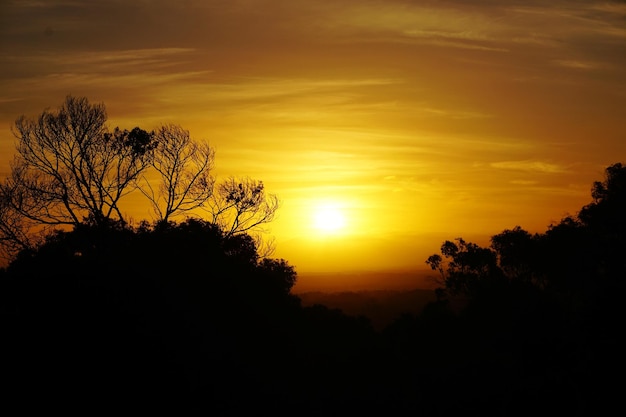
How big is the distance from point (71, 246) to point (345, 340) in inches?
672

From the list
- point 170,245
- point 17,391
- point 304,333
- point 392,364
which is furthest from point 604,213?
point 17,391

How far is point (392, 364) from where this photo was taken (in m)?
42.6

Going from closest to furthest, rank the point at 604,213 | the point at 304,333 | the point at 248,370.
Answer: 1. the point at 248,370
2. the point at 304,333
3. the point at 604,213

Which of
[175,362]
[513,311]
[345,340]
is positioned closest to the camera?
[175,362]

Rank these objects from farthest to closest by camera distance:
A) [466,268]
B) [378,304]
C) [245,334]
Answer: [378,304] < [466,268] < [245,334]

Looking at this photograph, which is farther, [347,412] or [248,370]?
[347,412]

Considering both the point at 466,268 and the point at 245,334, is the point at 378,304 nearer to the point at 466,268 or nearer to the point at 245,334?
the point at 466,268

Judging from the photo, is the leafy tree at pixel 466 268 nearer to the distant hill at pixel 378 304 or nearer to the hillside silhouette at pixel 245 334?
the hillside silhouette at pixel 245 334

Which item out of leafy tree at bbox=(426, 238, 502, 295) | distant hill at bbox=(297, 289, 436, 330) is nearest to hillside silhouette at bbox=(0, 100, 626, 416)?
leafy tree at bbox=(426, 238, 502, 295)

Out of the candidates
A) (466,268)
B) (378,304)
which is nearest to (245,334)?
(466,268)

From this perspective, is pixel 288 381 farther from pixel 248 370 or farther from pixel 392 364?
pixel 392 364

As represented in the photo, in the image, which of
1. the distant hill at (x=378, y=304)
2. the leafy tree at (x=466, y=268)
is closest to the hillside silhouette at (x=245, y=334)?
the leafy tree at (x=466, y=268)

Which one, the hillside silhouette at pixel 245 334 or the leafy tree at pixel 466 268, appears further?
the leafy tree at pixel 466 268

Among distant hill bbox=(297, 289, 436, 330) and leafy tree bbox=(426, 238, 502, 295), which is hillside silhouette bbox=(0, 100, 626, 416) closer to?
leafy tree bbox=(426, 238, 502, 295)
